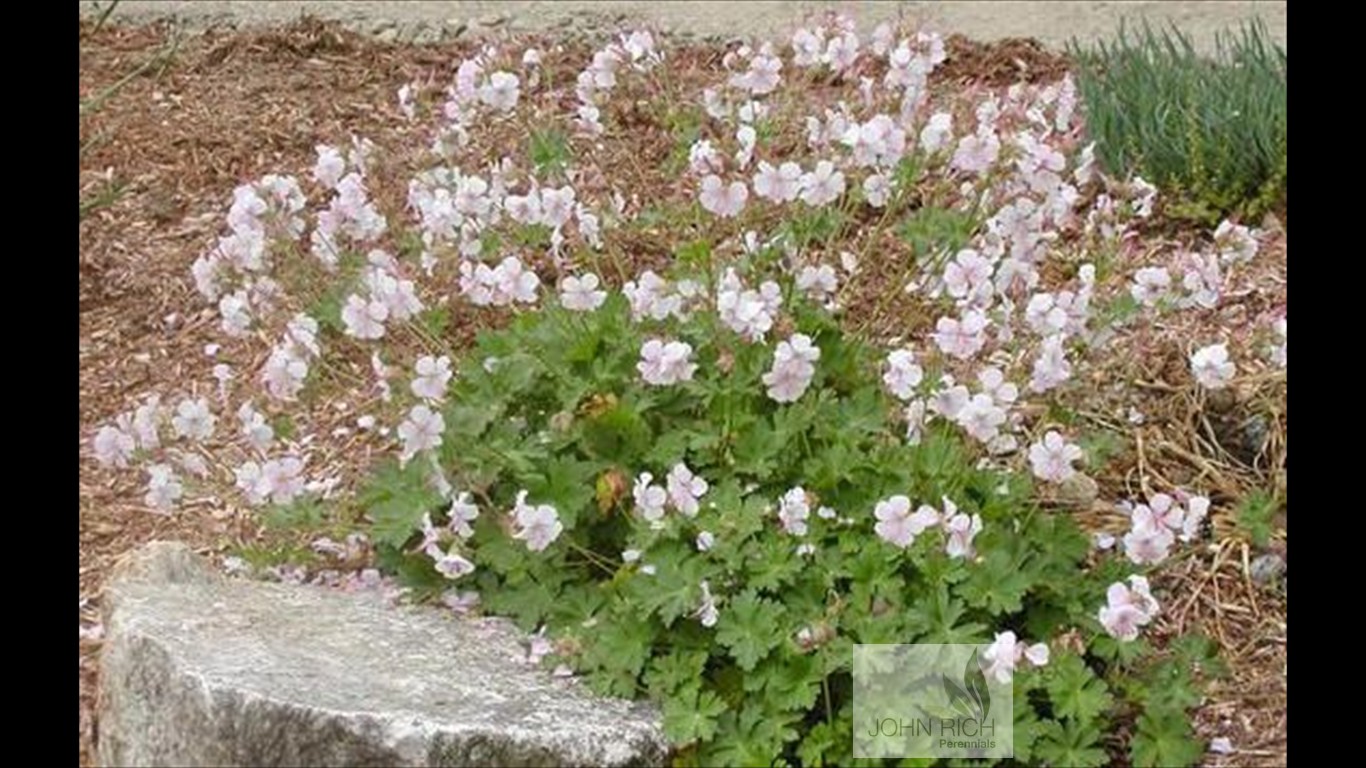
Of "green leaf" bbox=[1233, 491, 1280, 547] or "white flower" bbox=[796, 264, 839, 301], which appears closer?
"green leaf" bbox=[1233, 491, 1280, 547]

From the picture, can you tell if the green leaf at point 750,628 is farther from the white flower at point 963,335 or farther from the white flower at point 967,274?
the white flower at point 967,274

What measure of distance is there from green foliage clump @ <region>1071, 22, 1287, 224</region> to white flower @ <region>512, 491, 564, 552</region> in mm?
A: 1787

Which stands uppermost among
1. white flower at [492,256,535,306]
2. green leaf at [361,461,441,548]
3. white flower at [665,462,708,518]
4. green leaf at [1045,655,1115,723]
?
white flower at [492,256,535,306]

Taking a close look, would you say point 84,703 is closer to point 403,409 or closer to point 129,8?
point 403,409

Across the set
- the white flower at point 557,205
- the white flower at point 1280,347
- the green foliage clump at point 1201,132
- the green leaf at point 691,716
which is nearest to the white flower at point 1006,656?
the green leaf at point 691,716

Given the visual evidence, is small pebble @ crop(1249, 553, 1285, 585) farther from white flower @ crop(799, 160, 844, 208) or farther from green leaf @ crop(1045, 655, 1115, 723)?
white flower @ crop(799, 160, 844, 208)

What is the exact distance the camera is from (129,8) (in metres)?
6.59

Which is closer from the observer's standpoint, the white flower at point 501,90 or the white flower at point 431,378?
the white flower at point 431,378

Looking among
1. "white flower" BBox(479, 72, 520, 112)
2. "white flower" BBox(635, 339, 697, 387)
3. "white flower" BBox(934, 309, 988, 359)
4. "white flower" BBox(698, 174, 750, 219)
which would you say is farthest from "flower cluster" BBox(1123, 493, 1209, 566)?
"white flower" BBox(479, 72, 520, 112)

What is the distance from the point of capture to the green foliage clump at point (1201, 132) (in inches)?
191

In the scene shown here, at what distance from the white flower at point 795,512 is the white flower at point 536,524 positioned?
0.33 m

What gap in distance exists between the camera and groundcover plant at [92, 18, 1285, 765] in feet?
11.1

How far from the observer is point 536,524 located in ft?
11.4

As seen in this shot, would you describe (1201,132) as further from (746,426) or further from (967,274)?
(746,426)
